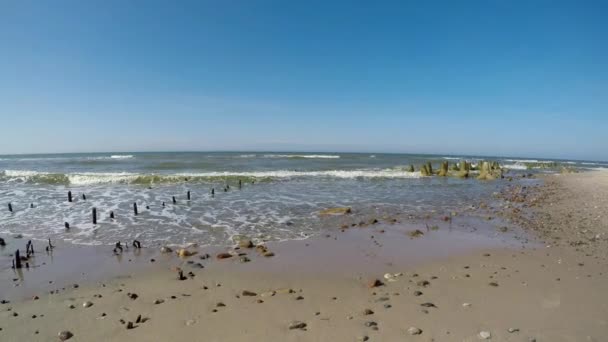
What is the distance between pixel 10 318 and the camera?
4.91 meters

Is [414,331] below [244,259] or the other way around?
the other way around

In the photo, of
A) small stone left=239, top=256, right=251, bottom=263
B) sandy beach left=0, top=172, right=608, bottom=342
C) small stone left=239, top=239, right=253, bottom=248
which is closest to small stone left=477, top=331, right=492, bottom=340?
sandy beach left=0, top=172, right=608, bottom=342

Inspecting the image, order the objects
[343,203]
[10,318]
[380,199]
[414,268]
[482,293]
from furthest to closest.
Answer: [380,199], [343,203], [414,268], [482,293], [10,318]

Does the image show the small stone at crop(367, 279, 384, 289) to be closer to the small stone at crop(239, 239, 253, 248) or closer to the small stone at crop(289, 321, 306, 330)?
the small stone at crop(289, 321, 306, 330)

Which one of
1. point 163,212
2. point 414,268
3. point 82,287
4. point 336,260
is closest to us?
point 82,287

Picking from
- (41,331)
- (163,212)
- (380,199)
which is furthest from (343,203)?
(41,331)

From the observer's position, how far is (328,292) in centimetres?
574

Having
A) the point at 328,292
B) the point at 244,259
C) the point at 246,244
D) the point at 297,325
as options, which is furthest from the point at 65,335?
the point at 246,244

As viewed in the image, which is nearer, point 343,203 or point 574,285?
point 574,285

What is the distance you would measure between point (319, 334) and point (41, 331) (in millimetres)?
3871

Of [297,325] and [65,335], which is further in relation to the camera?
[297,325]

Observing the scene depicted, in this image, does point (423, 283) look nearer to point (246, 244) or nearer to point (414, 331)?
point (414, 331)

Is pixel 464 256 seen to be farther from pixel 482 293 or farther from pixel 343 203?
pixel 343 203

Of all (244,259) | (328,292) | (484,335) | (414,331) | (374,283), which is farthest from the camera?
(244,259)
